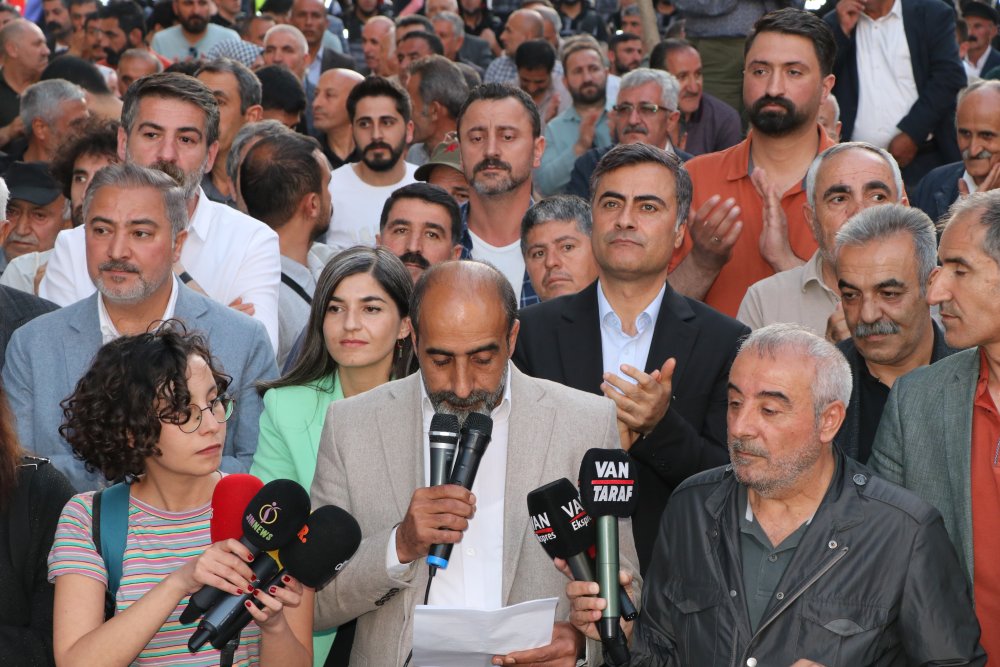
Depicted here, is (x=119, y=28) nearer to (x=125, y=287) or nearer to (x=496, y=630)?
(x=125, y=287)

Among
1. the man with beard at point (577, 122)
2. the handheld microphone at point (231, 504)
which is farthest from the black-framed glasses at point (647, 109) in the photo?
the handheld microphone at point (231, 504)

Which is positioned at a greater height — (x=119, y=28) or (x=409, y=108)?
(x=119, y=28)

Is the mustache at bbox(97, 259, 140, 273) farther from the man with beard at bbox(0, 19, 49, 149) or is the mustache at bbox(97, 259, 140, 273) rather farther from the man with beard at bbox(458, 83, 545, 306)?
the man with beard at bbox(0, 19, 49, 149)

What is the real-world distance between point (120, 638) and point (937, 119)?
23.1ft

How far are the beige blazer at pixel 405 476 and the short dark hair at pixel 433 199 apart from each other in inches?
95.1

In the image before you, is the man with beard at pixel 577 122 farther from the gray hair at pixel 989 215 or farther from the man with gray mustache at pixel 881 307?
the gray hair at pixel 989 215

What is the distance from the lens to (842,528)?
156 inches

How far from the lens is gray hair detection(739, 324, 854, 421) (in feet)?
13.5

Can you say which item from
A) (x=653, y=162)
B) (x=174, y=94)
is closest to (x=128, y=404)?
(x=653, y=162)

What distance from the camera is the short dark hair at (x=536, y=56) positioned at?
1173cm

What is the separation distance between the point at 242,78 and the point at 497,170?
259 cm

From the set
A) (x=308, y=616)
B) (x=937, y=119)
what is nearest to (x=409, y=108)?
(x=937, y=119)

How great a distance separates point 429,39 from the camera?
12.1m

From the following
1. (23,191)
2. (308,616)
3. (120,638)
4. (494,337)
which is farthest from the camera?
(23,191)
